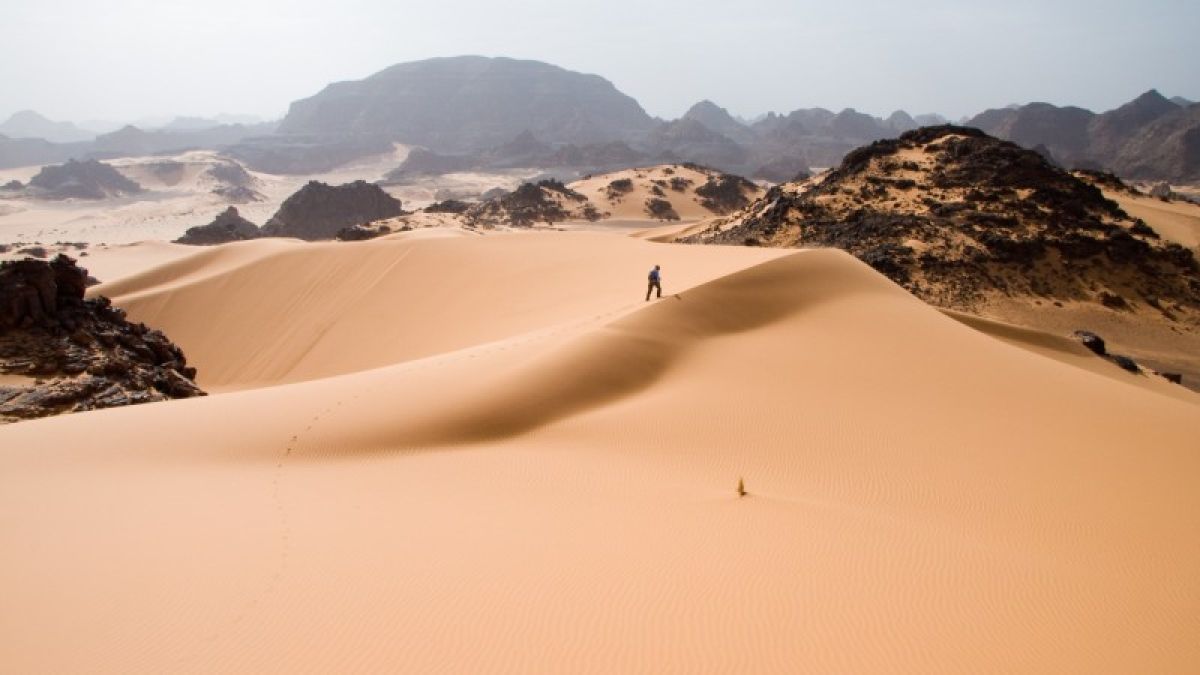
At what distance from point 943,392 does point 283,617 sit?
8510mm

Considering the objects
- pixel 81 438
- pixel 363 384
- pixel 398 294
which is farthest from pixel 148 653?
pixel 398 294

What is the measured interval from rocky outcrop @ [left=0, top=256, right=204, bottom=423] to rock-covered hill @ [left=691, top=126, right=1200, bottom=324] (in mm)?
22742

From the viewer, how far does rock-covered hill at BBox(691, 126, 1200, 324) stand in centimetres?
2502

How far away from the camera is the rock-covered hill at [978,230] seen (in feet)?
82.1

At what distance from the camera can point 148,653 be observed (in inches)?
149

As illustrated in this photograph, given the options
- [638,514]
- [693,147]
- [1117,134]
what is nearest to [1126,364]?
[638,514]

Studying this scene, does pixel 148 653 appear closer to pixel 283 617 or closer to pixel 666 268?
pixel 283 617

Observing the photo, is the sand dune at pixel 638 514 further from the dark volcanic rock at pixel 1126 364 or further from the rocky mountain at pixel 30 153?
the rocky mountain at pixel 30 153

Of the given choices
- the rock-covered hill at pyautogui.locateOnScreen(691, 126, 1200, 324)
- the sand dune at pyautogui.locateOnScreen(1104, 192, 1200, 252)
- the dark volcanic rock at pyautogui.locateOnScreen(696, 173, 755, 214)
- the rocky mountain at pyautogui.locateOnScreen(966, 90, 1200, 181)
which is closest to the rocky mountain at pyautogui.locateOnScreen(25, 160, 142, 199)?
the dark volcanic rock at pyautogui.locateOnScreen(696, 173, 755, 214)

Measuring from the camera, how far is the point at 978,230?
1080 inches

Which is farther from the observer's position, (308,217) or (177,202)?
(177,202)

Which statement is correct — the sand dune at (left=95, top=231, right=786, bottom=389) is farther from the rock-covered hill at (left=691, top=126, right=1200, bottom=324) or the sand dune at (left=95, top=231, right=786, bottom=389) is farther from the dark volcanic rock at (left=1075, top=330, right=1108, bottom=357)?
the rock-covered hill at (left=691, top=126, right=1200, bottom=324)

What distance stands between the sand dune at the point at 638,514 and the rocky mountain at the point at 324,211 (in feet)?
156

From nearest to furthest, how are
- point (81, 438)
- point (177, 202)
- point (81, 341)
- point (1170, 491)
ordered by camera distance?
point (1170, 491)
point (81, 438)
point (81, 341)
point (177, 202)
